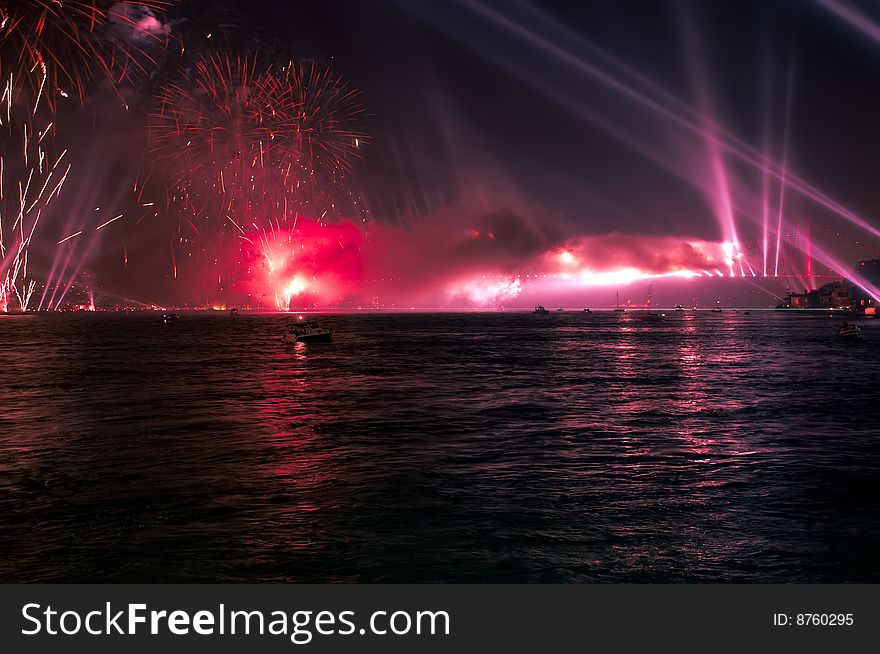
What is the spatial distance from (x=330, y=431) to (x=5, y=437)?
12.0m

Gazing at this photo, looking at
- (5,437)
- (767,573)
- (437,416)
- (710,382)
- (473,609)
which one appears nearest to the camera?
(473,609)

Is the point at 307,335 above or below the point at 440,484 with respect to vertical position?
above

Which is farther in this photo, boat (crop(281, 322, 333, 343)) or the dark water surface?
boat (crop(281, 322, 333, 343))

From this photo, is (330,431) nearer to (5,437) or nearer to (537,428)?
(537,428)

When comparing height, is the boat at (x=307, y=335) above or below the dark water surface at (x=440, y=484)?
above

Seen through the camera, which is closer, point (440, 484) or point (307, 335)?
point (440, 484)

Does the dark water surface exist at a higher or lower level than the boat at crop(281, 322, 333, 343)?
lower

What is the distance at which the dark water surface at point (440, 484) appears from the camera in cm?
1384

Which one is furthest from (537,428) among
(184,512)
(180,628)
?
(180,628)

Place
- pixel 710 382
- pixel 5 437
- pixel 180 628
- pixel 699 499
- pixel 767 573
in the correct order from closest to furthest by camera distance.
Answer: pixel 180 628 < pixel 767 573 < pixel 699 499 < pixel 5 437 < pixel 710 382

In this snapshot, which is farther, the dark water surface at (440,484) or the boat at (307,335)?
the boat at (307,335)

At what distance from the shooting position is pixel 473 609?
11.4 metres

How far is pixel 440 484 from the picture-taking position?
821 inches

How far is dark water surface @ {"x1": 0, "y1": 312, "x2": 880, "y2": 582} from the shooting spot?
1384cm
